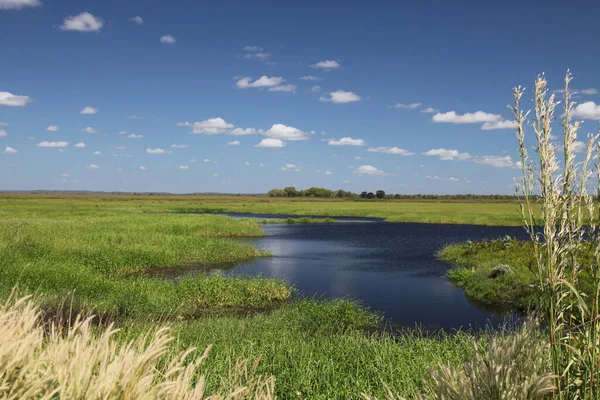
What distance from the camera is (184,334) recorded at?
35.3 feet

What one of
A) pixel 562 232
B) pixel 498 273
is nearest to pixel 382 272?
pixel 498 273

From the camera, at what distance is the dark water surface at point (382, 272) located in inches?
694

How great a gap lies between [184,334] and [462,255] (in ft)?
74.8

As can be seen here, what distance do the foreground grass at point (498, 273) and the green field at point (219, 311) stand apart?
600cm

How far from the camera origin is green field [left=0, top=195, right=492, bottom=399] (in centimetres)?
776

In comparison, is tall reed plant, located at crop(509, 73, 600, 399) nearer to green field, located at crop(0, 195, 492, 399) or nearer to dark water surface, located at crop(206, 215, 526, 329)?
green field, located at crop(0, 195, 492, 399)

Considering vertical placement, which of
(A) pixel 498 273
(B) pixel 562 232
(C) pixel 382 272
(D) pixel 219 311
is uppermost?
(B) pixel 562 232

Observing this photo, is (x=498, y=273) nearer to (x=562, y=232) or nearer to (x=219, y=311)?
(x=219, y=311)

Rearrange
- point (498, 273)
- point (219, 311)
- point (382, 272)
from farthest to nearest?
1. point (382, 272)
2. point (498, 273)
3. point (219, 311)

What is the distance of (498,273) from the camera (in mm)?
21031

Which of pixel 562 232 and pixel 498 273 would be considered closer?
pixel 562 232

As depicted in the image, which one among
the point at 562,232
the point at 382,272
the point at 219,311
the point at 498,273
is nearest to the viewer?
the point at 562,232

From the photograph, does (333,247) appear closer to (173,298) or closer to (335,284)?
(335,284)

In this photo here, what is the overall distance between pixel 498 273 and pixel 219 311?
1250cm
